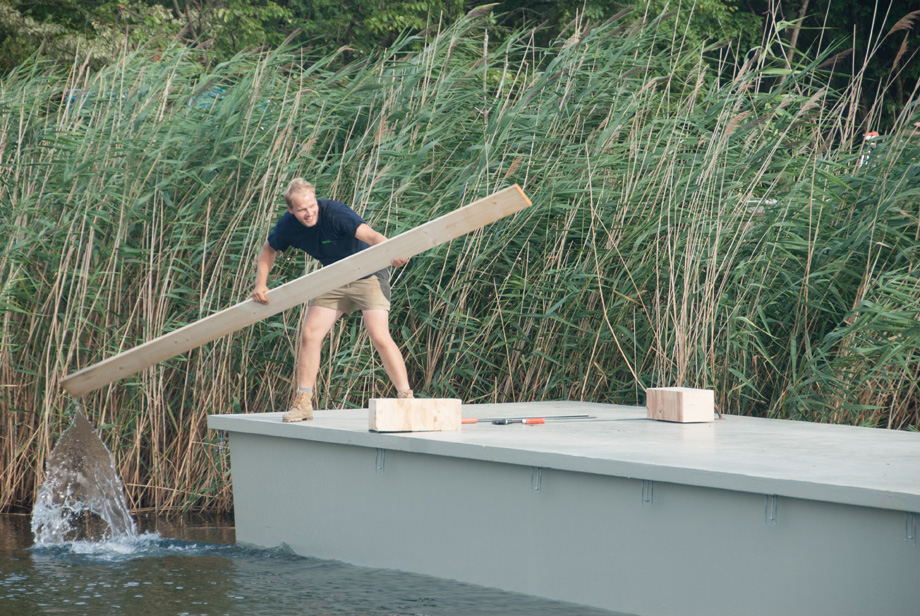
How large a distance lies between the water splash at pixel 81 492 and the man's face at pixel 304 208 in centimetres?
169

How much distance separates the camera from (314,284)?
15.2 ft

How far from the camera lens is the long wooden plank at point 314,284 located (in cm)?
439

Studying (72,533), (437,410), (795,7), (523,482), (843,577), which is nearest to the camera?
(843,577)

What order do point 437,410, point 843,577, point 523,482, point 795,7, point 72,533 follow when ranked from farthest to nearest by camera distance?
point 795,7 < point 72,533 < point 437,410 < point 523,482 < point 843,577

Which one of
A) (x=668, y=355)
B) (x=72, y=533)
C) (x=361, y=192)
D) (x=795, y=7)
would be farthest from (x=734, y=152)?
(x=795, y=7)

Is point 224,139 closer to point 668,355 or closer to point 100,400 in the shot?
point 100,400

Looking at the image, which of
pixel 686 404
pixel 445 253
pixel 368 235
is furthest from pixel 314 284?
pixel 686 404

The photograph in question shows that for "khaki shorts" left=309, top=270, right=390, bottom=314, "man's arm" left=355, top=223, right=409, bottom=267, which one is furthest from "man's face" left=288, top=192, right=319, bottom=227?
"khaki shorts" left=309, top=270, right=390, bottom=314

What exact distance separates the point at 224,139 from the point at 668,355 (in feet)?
8.66

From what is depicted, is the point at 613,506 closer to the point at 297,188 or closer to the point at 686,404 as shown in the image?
the point at 686,404

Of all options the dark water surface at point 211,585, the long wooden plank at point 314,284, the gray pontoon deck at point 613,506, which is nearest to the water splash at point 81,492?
the dark water surface at point 211,585

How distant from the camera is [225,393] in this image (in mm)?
6004

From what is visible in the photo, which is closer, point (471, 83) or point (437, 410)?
point (437, 410)

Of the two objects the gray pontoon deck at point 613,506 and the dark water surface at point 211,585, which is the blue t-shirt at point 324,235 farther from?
the dark water surface at point 211,585
